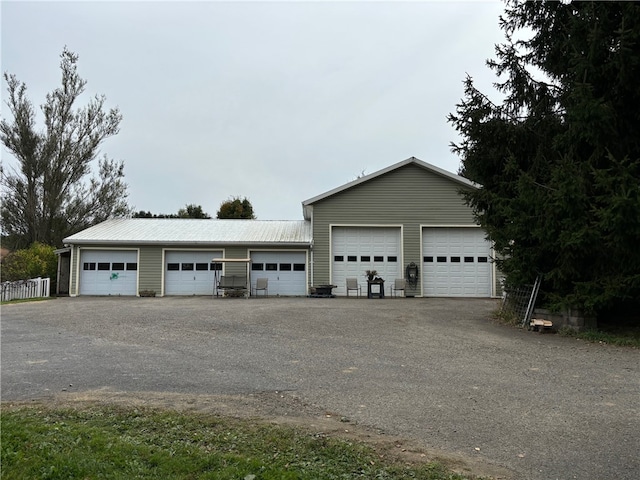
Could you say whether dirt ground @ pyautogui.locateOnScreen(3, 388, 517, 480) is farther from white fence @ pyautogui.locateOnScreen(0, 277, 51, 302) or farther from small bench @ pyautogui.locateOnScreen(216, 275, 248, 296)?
white fence @ pyautogui.locateOnScreen(0, 277, 51, 302)

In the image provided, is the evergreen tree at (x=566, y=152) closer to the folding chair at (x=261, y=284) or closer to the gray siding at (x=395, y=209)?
the gray siding at (x=395, y=209)

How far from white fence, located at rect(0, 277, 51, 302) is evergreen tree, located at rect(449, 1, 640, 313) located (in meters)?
17.7

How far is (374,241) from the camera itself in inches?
789

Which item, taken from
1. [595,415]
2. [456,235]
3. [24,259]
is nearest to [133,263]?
[24,259]

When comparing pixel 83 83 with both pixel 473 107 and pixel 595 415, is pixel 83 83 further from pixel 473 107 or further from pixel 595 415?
pixel 595 415

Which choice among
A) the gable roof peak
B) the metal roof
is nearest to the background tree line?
the metal roof

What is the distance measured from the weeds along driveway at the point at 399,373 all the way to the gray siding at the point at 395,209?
8724mm

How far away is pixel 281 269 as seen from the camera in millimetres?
20031

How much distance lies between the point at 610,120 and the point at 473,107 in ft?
10.1

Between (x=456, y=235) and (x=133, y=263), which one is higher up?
(x=456, y=235)

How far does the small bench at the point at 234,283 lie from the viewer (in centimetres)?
1845

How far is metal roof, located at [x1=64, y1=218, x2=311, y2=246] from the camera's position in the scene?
64.6 ft

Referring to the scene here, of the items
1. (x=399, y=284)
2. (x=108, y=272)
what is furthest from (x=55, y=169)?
(x=399, y=284)

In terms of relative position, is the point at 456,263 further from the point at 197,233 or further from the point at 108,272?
the point at 108,272
